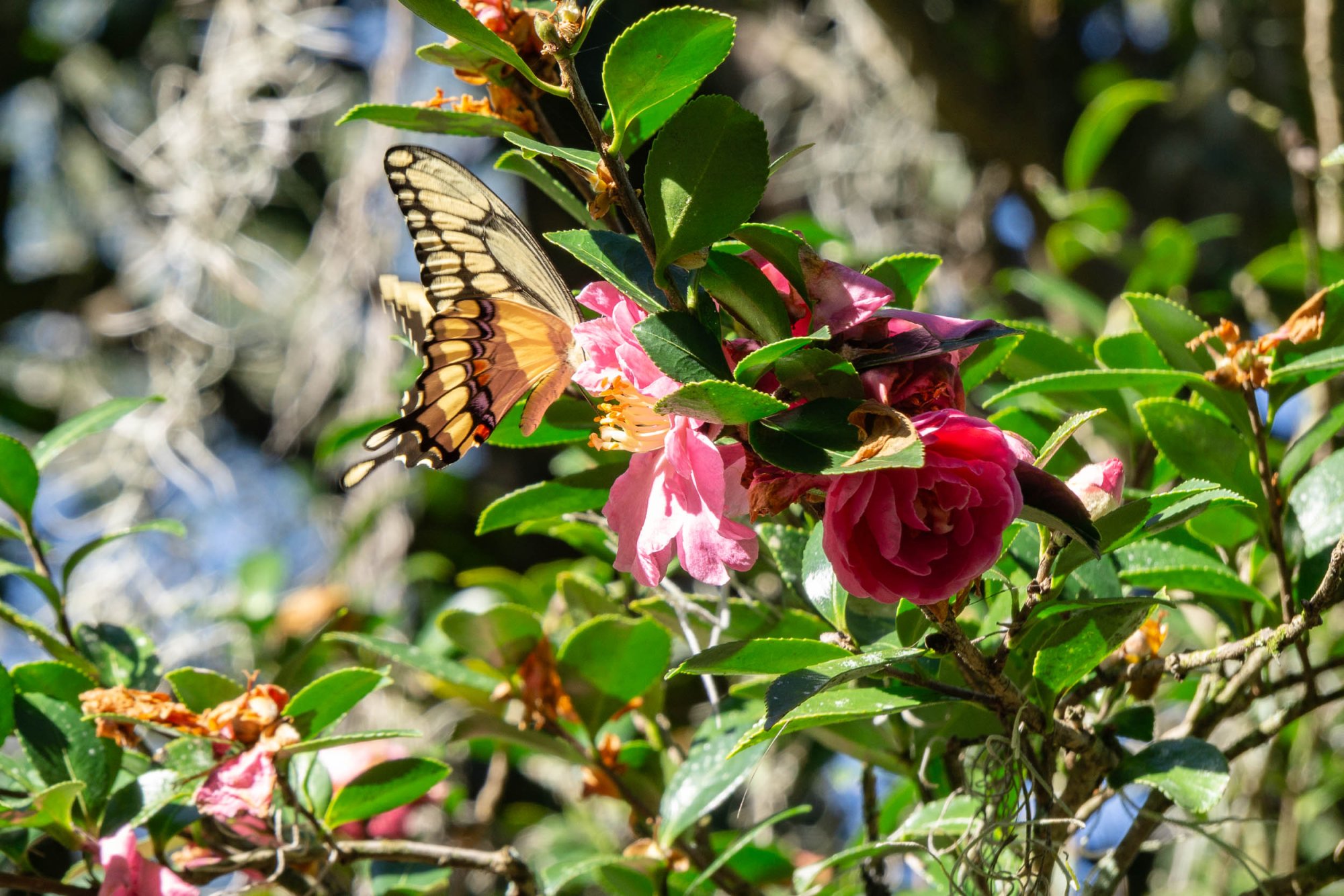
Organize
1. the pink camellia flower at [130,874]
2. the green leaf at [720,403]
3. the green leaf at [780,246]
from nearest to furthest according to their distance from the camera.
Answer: the green leaf at [720,403]
the green leaf at [780,246]
the pink camellia flower at [130,874]

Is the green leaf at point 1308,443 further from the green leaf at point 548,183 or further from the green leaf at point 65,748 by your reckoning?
the green leaf at point 65,748

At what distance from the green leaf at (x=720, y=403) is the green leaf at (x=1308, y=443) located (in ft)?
1.82

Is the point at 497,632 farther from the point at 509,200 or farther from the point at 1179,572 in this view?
the point at 509,200

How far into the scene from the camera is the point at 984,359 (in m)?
0.88

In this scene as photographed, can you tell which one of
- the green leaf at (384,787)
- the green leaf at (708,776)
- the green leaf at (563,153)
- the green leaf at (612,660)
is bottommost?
the green leaf at (708,776)

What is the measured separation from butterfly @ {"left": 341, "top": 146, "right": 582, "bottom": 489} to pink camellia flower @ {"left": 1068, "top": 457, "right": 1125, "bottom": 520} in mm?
352

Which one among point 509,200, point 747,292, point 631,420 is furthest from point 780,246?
point 509,200

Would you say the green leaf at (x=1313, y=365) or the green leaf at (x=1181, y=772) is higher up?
the green leaf at (x=1313, y=365)

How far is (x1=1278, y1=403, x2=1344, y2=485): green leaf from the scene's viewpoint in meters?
0.89

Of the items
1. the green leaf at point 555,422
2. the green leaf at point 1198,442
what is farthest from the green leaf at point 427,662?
the green leaf at point 1198,442

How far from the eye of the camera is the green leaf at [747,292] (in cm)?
Result: 64

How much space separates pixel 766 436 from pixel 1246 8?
8.73 ft

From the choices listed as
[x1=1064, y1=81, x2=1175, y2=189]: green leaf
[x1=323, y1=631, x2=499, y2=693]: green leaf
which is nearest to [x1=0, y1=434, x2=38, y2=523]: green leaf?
[x1=323, y1=631, x2=499, y2=693]: green leaf

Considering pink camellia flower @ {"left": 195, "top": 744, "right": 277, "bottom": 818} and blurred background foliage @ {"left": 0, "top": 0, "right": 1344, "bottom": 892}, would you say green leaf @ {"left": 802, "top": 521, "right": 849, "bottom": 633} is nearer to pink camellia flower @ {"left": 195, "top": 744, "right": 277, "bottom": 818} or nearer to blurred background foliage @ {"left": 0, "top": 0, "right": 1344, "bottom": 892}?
pink camellia flower @ {"left": 195, "top": 744, "right": 277, "bottom": 818}
